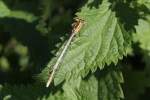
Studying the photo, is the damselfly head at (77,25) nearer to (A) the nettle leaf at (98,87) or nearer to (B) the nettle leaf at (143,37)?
(A) the nettle leaf at (98,87)

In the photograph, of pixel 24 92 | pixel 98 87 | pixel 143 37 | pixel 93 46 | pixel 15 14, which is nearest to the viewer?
pixel 93 46

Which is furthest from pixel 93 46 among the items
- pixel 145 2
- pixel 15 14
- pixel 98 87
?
pixel 15 14

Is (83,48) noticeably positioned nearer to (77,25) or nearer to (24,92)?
(77,25)

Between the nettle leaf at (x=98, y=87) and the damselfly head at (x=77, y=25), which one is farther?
the nettle leaf at (x=98, y=87)

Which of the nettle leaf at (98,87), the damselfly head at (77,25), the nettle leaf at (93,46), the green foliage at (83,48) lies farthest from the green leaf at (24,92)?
the damselfly head at (77,25)

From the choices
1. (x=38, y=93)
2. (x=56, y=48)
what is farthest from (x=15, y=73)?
(x=56, y=48)

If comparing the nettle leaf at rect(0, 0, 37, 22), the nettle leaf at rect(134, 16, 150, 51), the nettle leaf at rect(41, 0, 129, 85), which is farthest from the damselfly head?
the nettle leaf at rect(0, 0, 37, 22)
